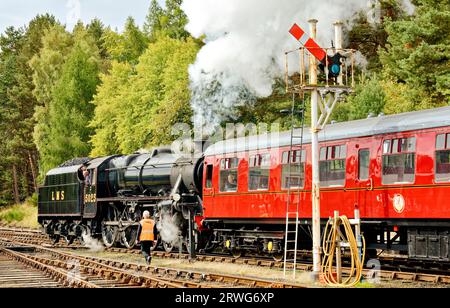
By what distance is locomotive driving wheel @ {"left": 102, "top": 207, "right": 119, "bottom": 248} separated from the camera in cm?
2483

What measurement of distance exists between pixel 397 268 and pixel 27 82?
51142 mm

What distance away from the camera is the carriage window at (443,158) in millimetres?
13453

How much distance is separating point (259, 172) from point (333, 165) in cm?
259

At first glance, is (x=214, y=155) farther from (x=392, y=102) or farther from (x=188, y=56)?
(x=188, y=56)

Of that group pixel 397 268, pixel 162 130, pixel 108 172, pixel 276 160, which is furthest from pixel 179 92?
pixel 397 268

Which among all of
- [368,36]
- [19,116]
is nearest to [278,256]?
[368,36]

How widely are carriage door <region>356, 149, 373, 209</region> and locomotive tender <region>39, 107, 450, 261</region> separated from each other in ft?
0.07

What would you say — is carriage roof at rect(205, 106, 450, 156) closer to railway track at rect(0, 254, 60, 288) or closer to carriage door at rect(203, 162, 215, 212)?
carriage door at rect(203, 162, 215, 212)

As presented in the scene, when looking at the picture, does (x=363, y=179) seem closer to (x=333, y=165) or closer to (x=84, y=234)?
(x=333, y=165)

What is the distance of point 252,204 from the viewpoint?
1817cm

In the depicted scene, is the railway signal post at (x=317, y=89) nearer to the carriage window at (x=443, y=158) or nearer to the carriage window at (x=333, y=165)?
the carriage window at (x=333, y=165)

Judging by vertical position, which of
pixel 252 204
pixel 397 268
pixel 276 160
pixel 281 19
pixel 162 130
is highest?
pixel 281 19

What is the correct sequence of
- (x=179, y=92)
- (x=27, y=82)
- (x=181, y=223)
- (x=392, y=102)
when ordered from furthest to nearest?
1. (x=27, y=82)
2. (x=179, y=92)
3. (x=392, y=102)
4. (x=181, y=223)

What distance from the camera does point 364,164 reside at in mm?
15227
